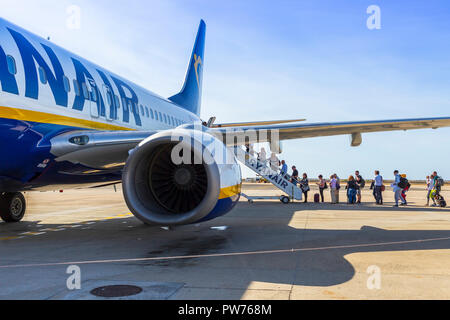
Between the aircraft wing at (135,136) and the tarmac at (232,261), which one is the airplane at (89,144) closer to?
the aircraft wing at (135,136)

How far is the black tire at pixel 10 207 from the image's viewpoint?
10094mm

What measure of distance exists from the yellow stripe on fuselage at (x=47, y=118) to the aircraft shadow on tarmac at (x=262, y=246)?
78.3 inches

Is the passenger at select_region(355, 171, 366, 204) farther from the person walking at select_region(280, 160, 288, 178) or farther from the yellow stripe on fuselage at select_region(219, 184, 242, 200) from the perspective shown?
the yellow stripe on fuselage at select_region(219, 184, 242, 200)

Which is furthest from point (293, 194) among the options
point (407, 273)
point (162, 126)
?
point (407, 273)

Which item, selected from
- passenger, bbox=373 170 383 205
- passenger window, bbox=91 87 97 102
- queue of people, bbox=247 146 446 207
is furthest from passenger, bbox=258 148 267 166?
passenger window, bbox=91 87 97 102

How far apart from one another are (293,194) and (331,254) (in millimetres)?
12748

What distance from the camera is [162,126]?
1137 centimetres

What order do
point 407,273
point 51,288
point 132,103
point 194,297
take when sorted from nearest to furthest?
point 194,297 < point 51,288 < point 407,273 < point 132,103

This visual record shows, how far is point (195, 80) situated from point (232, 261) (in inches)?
589

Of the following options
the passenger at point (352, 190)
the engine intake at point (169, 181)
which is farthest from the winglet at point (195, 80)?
the engine intake at point (169, 181)

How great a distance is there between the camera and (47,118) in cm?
630

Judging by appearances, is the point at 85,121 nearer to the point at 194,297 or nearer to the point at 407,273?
the point at 194,297

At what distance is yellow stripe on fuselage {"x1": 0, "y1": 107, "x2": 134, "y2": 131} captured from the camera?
5668 millimetres

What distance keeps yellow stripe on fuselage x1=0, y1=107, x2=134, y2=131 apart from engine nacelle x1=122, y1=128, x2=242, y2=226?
5.14 ft
